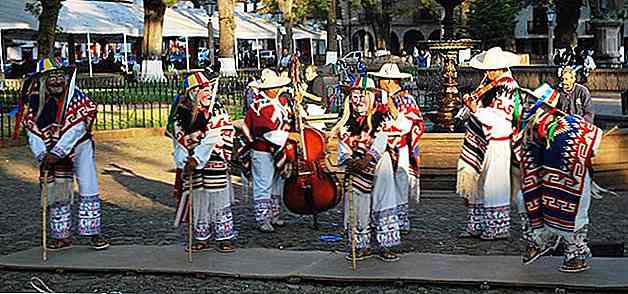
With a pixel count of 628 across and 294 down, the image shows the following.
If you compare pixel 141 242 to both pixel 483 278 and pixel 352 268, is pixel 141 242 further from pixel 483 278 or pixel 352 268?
pixel 483 278

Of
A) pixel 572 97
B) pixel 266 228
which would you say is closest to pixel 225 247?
pixel 266 228

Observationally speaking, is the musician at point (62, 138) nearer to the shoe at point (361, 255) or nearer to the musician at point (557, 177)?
the shoe at point (361, 255)

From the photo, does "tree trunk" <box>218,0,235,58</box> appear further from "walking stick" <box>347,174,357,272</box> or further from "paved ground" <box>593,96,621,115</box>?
"walking stick" <box>347,174,357,272</box>

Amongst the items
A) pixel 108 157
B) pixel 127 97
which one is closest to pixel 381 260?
pixel 108 157

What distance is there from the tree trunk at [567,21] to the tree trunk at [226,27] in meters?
16.3

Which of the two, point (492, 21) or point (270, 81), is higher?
point (492, 21)

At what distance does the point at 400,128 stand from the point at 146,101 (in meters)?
14.5

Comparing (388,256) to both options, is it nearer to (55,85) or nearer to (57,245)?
(57,245)

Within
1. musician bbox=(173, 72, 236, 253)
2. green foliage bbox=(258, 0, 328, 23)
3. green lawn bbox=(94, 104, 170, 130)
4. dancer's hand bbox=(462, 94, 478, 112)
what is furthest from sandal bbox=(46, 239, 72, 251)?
green foliage bbox=(258, 0, 328, 23)

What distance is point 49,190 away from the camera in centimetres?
952

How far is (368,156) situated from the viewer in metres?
8.70

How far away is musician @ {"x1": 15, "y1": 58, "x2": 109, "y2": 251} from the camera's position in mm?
9320

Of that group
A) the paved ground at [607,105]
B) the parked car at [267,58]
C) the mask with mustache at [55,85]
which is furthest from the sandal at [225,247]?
the parked car at [267,58]

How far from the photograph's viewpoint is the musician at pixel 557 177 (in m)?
8.09
